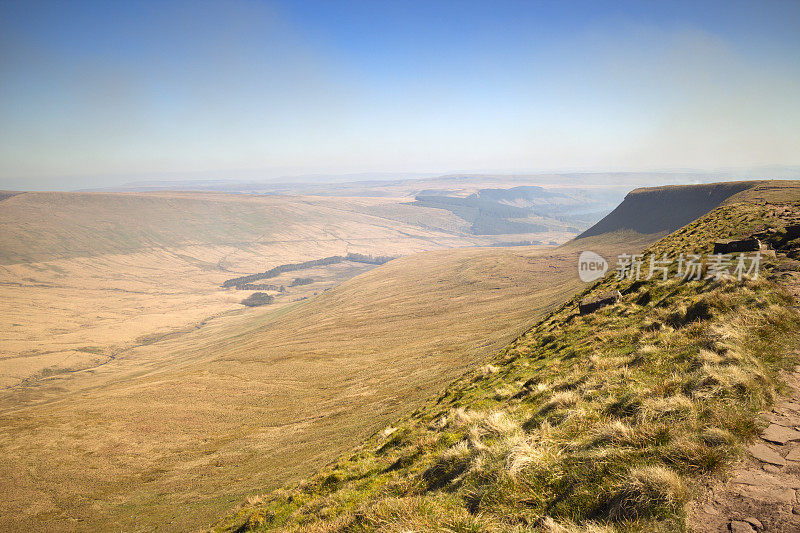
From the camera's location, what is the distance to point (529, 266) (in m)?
116

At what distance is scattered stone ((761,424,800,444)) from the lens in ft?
19.3

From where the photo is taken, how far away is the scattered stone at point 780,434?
587 centimetres

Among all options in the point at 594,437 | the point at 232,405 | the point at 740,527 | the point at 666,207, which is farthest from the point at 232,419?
the point at 666,207

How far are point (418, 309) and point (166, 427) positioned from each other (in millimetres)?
59643

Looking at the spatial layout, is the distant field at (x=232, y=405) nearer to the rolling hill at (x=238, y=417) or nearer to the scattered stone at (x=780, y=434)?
the rolling hill at (x=238, y=417)

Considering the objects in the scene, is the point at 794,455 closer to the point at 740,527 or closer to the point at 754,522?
the point at 754,522

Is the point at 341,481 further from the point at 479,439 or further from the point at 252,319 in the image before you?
the point at 252,319

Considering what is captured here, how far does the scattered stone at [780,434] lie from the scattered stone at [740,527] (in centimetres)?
243

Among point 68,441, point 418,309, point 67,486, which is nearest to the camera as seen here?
point 67,486

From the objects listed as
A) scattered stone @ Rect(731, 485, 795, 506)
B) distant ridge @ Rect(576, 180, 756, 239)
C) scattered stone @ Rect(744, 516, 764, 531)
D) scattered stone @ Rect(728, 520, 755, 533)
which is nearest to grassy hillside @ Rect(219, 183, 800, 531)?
scattered stone @ Rect(731, 485, 795, 506)

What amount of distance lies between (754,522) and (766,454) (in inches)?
69.4

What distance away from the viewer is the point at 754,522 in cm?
442

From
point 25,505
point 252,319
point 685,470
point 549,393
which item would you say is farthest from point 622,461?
point 252,319

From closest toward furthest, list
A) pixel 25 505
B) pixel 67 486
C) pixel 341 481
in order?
pixel 341 481
pixel 25 505
pixel 67 486
